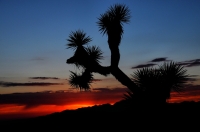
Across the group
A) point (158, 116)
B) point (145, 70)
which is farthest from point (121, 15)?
point (158, 116)

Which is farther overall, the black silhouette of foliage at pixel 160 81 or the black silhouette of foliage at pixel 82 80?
the black silhouette of foliage at pixel 82 80

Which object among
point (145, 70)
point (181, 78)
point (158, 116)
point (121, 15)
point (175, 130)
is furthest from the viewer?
point (121, 15)

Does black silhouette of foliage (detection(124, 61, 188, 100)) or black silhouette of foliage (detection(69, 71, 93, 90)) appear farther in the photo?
black silhouette of foliage (detection(69, 71, 93, 90))

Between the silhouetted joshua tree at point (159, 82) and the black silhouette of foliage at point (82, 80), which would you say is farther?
the black silhouette of foliage at point (82, 80)

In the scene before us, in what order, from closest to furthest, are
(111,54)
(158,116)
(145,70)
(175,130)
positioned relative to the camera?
(175,130)
(158,116)
(145,70)
(111,54)

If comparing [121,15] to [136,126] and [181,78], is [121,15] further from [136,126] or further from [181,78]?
[136,126]

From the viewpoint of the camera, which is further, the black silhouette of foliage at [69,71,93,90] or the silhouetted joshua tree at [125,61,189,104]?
the black silhouette of foliage at [69,71,93,90]

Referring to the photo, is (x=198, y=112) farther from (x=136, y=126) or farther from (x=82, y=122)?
(x=82, y=122)

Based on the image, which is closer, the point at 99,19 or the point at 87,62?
A: the point at 87,62

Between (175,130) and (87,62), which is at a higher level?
(87,62)

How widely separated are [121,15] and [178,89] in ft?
15.6

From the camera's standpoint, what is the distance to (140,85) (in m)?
8.12

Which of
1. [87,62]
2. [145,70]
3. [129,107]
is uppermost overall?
[87,62]

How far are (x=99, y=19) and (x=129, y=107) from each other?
20.3ft
